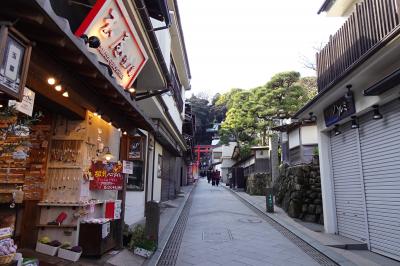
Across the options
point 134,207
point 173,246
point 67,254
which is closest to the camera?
point 67,254

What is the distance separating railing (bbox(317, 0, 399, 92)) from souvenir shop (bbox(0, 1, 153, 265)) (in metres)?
5.95

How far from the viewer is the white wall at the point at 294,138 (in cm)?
1958

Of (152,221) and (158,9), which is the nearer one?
(152,221)

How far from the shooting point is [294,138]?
66.6ft

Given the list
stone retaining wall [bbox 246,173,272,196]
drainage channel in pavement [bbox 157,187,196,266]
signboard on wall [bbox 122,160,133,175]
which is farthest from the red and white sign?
stone retaining wall [bbox 246,173,272,196]

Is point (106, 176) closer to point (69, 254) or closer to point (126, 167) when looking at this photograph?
point (126, 167)

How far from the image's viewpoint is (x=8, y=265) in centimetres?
423

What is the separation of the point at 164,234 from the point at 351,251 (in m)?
6.03

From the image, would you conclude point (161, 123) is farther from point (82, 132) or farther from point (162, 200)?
point (82, 132)

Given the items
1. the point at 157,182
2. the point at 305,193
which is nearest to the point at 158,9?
the point at 305,193

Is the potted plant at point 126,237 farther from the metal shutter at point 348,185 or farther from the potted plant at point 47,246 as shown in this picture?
the metal shutter at point 348,185

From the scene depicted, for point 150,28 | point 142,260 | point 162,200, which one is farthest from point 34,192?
point 162,200

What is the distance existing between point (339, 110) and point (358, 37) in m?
2.36

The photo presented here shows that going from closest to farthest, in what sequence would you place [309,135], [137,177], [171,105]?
[137,177]
[309,135]
[171,105]
